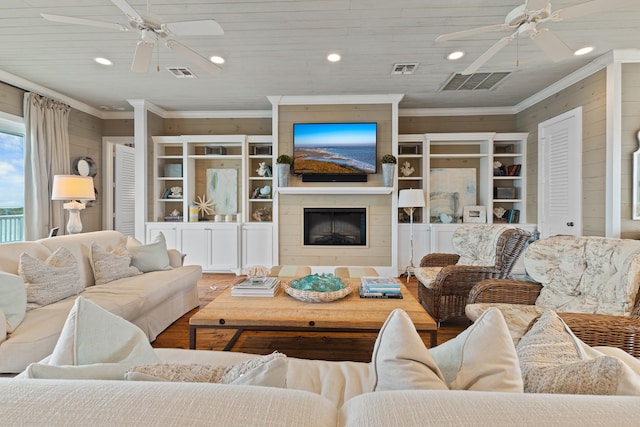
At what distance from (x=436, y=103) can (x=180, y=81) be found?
3.57m

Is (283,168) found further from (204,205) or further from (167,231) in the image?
(167,231)

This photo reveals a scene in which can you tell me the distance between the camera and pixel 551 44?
239cm

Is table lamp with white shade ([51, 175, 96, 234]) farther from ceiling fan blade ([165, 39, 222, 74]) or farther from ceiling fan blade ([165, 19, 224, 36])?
ceiling fan blade ([165, 19, 224, 36])

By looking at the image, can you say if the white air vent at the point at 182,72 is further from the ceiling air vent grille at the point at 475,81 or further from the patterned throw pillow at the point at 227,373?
the patterned throw pillow at the point at 227,373

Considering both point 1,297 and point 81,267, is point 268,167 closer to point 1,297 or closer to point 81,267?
point 81,267

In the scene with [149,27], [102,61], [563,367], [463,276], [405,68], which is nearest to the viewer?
[563,367]

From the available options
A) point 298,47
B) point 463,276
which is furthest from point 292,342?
point 298,47

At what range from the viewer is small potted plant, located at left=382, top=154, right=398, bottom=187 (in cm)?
446

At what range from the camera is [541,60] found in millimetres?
3400

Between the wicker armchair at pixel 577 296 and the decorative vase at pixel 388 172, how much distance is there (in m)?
2.32

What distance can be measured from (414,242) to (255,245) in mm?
2418

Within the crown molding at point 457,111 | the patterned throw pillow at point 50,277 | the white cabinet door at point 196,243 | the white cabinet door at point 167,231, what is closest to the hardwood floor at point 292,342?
the patterned throw pillow at point 50,277

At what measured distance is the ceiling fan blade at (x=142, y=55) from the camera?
94.3 inches

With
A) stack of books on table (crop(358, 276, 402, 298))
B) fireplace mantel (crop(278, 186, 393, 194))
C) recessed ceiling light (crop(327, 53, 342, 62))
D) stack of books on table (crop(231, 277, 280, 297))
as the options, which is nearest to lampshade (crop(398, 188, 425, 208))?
fireplace mantel (crop(278, 186, 393, 194))
